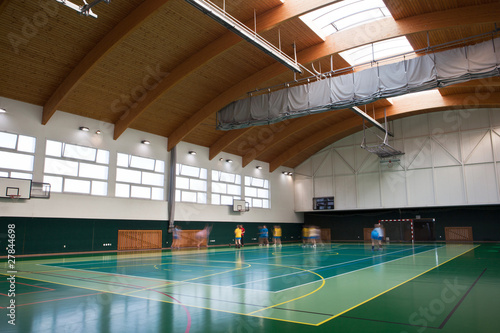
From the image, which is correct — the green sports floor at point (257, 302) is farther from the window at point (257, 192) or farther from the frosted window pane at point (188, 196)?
the window at point (257, 192)

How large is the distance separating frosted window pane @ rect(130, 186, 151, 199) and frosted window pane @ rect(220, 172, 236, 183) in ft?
25.5

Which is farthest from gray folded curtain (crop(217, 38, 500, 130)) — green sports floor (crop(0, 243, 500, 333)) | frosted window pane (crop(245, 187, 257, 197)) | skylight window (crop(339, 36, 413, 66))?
frosted window pane (crop(245, 187, 257, 197))

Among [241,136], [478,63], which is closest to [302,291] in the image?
[478,63]

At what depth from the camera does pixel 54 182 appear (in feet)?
73.6

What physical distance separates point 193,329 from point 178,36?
56.6ft

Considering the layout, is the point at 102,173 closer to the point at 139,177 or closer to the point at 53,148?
the point at 139,177

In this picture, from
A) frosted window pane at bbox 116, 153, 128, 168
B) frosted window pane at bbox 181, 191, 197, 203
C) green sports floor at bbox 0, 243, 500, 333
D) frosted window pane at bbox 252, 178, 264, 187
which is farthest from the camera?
frosted window pane at bbox 252, 178, 264, 187

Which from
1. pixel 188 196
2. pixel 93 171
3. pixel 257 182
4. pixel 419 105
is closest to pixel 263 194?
pixel 257 182

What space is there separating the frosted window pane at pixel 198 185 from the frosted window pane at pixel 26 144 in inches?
481

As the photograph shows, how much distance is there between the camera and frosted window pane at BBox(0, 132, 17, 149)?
20489mm

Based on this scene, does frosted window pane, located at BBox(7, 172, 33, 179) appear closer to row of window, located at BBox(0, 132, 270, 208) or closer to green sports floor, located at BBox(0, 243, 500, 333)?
row of window, located at BBox(0, 132, 270, 208)

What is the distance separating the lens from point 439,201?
3322 centimetres

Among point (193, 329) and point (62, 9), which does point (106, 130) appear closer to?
point (62, 9)

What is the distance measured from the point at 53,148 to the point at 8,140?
2.48m
